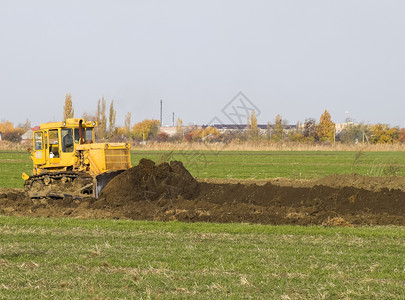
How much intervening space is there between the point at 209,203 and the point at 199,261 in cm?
762

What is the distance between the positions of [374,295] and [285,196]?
11.0 metres

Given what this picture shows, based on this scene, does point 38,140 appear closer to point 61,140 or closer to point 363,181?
point 61,140

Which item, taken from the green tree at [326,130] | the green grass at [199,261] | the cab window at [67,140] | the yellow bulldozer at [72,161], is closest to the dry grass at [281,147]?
the green tree at [326,130]

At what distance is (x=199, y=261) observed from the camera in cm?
1059


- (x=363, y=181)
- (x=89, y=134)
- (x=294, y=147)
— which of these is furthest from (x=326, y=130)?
(x=89, y=134)

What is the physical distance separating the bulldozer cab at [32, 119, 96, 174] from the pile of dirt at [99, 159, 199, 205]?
2.82 metres

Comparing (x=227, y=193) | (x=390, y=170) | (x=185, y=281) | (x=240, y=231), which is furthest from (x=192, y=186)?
(x=390, y=170)

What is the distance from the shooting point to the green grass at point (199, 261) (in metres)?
8.61

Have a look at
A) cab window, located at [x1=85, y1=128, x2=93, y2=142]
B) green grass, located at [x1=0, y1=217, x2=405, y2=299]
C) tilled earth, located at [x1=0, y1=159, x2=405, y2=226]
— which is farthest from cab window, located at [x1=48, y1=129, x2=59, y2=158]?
green grass, located at [x1=0, y1=217, x2=405, y2=299]

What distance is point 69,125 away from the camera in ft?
70.7

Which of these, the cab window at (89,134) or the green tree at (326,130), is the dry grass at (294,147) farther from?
the cab window at (89,134)

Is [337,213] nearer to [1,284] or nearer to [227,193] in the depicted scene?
[227,193]

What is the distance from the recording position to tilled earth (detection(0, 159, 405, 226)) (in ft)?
54.3

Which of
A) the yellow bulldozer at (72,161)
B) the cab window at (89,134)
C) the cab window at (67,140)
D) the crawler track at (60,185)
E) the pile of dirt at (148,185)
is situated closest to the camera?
the pile of dirt at (148,185)
